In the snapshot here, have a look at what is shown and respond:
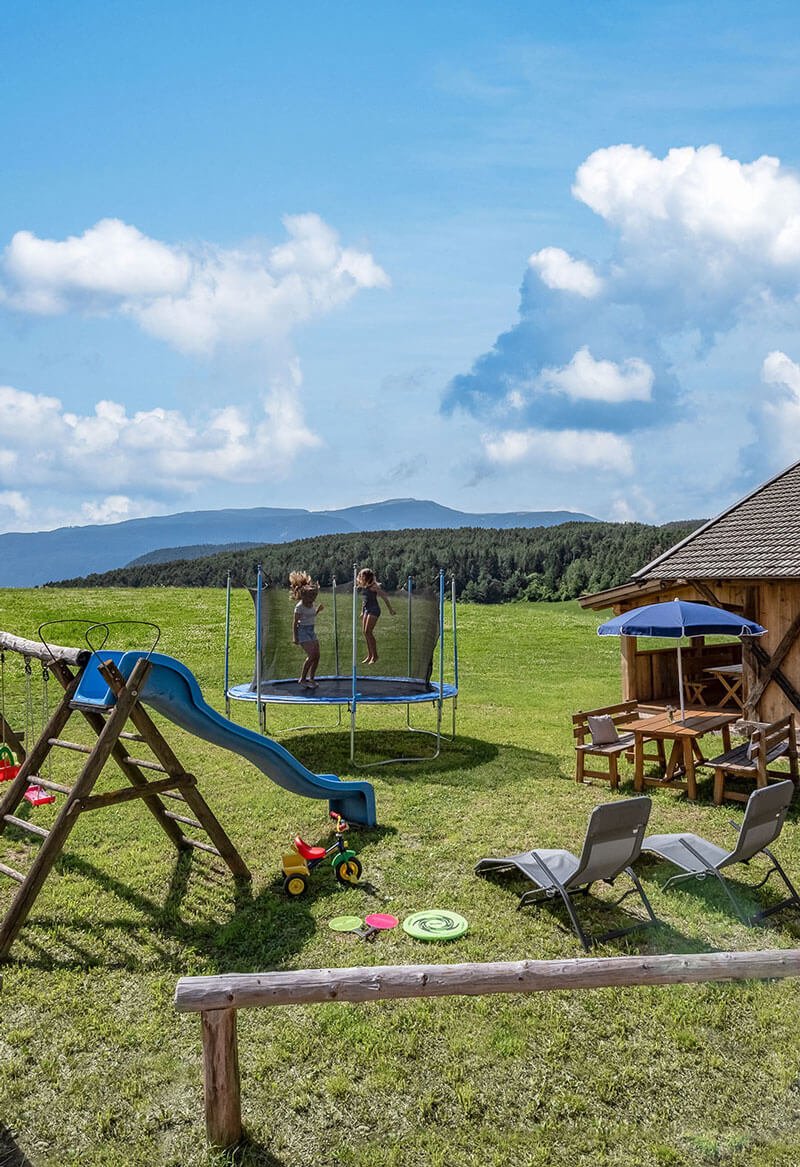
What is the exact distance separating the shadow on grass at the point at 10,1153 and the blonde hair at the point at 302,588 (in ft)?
31.0

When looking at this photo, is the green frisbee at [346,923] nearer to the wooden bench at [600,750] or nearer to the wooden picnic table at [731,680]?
the wooden bench at [600,750]

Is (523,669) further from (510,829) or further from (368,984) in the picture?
(368,984)

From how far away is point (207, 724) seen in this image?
7301mm

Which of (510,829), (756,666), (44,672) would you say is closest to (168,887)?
(44,672)

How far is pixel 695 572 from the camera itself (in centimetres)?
1455

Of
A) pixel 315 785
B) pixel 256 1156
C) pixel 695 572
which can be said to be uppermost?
pixel 695 572

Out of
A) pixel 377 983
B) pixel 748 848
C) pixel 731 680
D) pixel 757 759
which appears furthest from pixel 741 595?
pixel 377 983

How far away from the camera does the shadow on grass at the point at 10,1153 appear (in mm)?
3957

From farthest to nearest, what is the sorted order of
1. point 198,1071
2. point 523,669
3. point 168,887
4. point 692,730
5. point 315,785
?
point 523,669 → point 692,730 → point 315,785 → point 168,887 → point 198,1071

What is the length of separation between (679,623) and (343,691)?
16.4ft

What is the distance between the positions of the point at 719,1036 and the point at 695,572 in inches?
412

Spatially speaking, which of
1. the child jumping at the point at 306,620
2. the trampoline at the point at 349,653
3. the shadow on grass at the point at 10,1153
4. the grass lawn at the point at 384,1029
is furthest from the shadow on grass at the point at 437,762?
the shadow on grass at the point at 10,1153

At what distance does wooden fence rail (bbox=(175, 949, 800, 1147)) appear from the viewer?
12.9ft

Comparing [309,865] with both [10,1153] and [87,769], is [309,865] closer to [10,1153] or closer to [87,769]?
[87,769]
